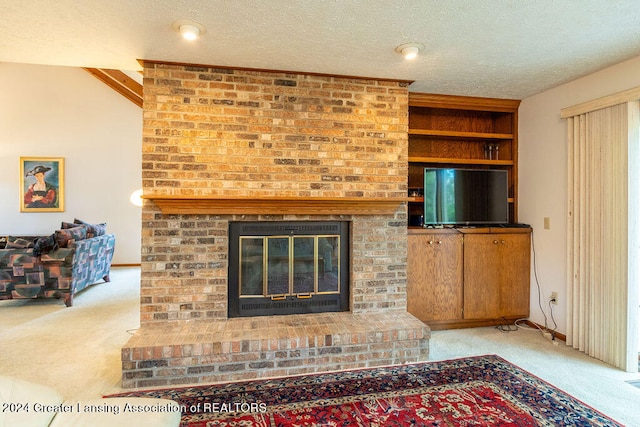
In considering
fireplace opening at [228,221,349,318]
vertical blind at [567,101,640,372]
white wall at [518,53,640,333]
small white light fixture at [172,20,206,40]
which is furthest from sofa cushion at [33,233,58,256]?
vertical blind at [567,101,640,372]

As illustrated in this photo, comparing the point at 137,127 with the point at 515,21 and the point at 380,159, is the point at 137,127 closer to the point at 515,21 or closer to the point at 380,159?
the point at 380,159

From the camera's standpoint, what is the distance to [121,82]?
5.37 metres

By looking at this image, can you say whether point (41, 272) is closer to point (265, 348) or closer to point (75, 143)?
point (265, 348)

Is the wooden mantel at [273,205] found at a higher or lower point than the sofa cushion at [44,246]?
higher

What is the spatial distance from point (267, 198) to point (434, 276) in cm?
171

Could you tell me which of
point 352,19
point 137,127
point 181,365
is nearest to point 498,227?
point 352,19

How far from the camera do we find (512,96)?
3.29 m

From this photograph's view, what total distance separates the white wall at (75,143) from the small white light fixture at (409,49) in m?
5.72

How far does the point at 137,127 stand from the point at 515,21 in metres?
6.46

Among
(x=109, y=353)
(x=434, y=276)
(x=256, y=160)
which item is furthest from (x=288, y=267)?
(x=109, y=353)

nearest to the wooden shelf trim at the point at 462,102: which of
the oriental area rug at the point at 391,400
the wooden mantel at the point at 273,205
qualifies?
the wooden mantel at the point at 273,205

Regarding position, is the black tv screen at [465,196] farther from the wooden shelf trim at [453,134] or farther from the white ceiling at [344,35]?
the white ceiling at [344,35]

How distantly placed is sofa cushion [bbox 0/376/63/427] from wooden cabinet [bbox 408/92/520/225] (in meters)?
2.87

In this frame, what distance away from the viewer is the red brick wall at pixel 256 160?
8.34ft
